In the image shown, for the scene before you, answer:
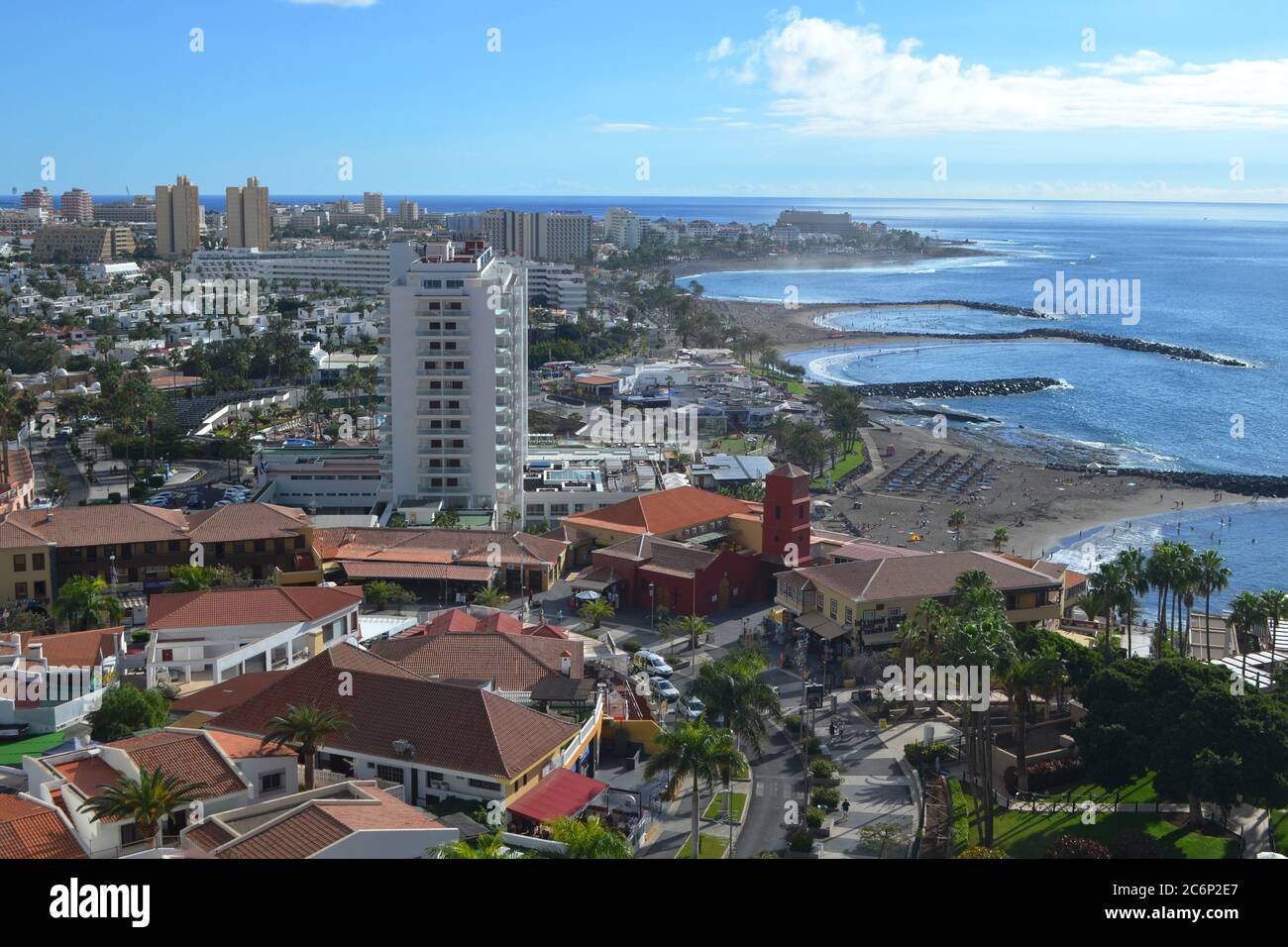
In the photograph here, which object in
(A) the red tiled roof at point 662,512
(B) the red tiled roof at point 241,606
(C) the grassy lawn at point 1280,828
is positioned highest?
(A) the red tiled roof at point 662,512

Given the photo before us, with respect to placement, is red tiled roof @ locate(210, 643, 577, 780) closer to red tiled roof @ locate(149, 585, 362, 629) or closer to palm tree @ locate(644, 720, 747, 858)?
palm tree @ locate(644, 720, 747, 858)

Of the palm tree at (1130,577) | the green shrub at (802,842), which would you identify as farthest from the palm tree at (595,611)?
the palm tree at (1130,577)

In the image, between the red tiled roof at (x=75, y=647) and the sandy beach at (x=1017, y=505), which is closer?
the red tiled roof at (x=75, y=647)

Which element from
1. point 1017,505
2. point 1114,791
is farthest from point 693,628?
point 1017,505

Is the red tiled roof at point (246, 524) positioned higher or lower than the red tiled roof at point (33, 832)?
higher

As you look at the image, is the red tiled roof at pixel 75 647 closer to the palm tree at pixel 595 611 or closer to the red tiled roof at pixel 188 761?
the red tiled roof at pixel 188 761
